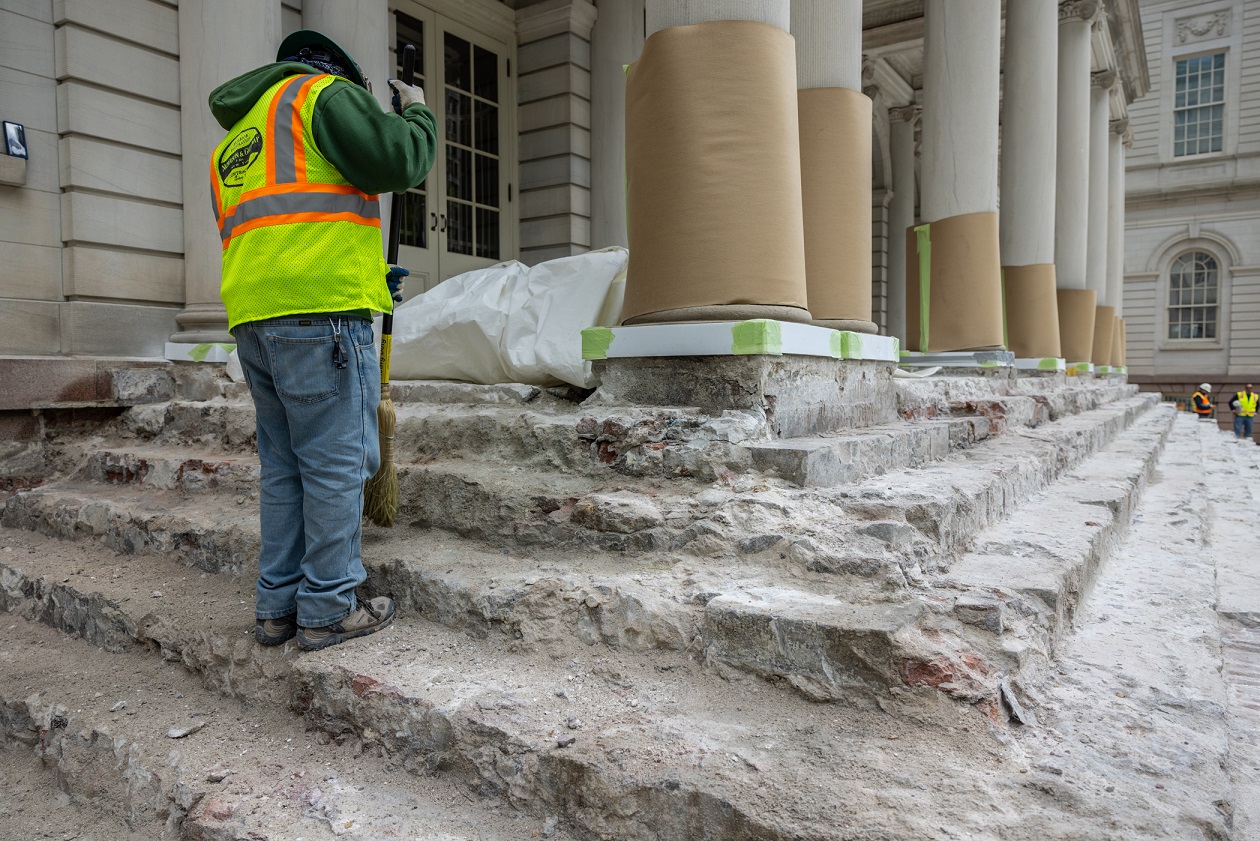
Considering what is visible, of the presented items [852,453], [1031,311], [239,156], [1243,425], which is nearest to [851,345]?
[852,453]

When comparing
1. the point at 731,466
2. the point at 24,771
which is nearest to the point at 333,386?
the point at 731,466

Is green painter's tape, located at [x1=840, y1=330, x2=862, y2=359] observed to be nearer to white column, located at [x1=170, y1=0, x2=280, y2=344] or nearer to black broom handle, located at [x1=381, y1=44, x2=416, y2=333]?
black broom handle, located at [x1=381, y1=44, x2=416, y2=333]

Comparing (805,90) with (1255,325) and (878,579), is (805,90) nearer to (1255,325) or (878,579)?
(878,579)

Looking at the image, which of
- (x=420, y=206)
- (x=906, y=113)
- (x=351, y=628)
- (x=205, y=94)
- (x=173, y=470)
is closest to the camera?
(x=351, y=628)

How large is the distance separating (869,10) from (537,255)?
8.30m

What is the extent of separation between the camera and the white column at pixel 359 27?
6129 mm

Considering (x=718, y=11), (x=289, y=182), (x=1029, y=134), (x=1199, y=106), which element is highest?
(x=1199, y=106)

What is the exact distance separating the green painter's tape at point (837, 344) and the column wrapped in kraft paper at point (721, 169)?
0.38 metres

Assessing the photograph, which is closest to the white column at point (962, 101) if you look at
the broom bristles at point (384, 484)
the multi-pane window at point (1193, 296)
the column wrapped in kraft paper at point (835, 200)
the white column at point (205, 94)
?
the column wrapped in kraft paper at point (835, 200)

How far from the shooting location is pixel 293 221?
7.12ft

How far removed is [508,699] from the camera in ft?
6.23

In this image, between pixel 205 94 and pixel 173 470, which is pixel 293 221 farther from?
pixel 205 94

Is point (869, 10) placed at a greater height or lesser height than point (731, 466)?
greater

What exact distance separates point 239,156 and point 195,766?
1.62m
